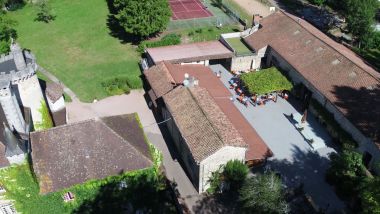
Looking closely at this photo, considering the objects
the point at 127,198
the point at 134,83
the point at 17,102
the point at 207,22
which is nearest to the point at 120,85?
the point at 134,83

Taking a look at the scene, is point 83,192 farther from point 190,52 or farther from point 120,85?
point 190,52

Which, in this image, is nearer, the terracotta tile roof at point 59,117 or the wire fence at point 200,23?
the terracotta tile roof at point 59,117

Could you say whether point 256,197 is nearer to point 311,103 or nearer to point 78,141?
point 78,141

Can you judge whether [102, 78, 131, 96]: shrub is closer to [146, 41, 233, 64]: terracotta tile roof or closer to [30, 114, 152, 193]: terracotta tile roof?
[146, 41, 233, 64]: terracotta tile roof

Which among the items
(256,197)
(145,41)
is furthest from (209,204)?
(145,41)

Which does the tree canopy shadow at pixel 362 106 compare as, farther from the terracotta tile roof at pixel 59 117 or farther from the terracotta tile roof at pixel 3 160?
the terracotta tile roof at pixel 3 160

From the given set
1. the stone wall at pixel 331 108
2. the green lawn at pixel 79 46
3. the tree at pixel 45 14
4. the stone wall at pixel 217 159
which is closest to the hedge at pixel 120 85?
the green lawn at pixel 79 46
